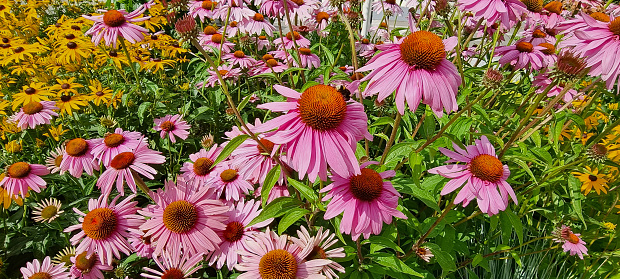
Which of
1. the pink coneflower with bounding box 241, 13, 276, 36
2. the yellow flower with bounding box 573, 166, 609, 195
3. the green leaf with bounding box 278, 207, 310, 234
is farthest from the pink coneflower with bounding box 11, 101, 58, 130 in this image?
the yellow flower with bounding box 573, 166, 609, 195

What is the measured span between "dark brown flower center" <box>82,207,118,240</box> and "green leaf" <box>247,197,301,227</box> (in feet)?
1.71

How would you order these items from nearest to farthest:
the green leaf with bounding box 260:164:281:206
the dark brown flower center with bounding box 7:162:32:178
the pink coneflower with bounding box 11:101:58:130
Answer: the green leaf with bounding box 260:164:281:206
the dark brown flower center with bounding box 7:162:32:178
the pink coneflower with bounding box 11:101:58:130

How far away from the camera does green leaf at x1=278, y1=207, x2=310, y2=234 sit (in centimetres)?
103

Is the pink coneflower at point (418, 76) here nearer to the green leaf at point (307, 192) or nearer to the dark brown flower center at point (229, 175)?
the green leaf at point (307, 192)

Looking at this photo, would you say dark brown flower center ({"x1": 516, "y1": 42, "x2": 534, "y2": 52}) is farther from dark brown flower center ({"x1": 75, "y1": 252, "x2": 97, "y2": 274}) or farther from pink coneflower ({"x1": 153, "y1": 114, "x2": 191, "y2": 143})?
dark brown flower center ({"x1": 75, "y1": 252, "x2": 97, "y2": 274})

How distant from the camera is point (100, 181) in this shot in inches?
50.3

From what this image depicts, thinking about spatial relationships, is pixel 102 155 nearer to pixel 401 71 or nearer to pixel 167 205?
pixel 167 205

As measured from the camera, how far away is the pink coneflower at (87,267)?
3.95ft

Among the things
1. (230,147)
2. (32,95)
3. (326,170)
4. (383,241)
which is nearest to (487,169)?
(383,241)

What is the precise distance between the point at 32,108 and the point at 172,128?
66 centimetres

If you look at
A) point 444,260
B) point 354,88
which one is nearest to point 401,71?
point 354,88

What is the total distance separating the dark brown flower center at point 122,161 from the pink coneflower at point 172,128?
1.30 feet

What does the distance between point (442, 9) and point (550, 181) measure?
81cm

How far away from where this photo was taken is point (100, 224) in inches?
46.6
